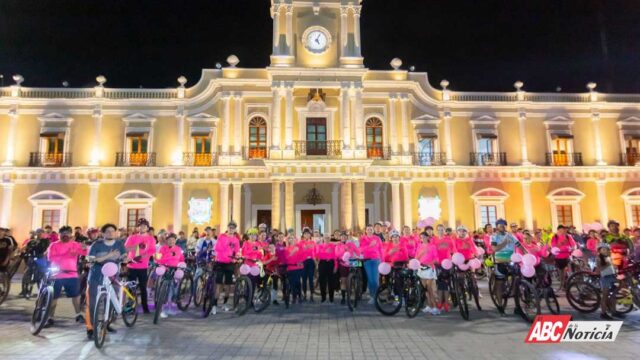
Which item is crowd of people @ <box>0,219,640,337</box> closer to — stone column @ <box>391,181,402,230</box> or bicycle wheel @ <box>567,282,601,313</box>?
bicycle wheel @ <box>567,282,601,313</box>

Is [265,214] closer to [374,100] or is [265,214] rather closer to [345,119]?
[345,119]

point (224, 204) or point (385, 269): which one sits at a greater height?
point (224, 204)

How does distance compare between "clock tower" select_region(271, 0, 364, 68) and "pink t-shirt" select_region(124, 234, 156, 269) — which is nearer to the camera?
"pink t-shirt" select_region(124, 234, 156, 269)

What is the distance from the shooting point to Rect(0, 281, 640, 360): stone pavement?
6535 millimetres

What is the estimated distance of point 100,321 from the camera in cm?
716

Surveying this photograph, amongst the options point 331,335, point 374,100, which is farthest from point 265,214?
point 331,335

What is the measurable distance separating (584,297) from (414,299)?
362 centimetres

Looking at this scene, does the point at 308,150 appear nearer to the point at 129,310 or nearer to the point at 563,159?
the point at 563,159

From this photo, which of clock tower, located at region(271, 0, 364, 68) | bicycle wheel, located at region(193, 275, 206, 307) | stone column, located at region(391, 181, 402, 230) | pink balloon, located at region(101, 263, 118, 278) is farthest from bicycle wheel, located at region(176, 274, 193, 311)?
clock tower, located at region(271, 0, 364, 68)

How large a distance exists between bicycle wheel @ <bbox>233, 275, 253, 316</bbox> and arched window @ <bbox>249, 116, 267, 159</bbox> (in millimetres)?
15222

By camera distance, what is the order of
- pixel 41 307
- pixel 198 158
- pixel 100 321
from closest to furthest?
pixel 100 321 < pixel 41 307 < pixel 198 158

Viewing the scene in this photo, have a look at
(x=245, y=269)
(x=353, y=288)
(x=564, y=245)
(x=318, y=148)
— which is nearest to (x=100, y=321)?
(x=245, y=269)

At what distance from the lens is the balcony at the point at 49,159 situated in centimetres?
2445

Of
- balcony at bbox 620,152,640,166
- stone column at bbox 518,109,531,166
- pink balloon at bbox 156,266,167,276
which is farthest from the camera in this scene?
balcony at bbox 620,152,640,166
